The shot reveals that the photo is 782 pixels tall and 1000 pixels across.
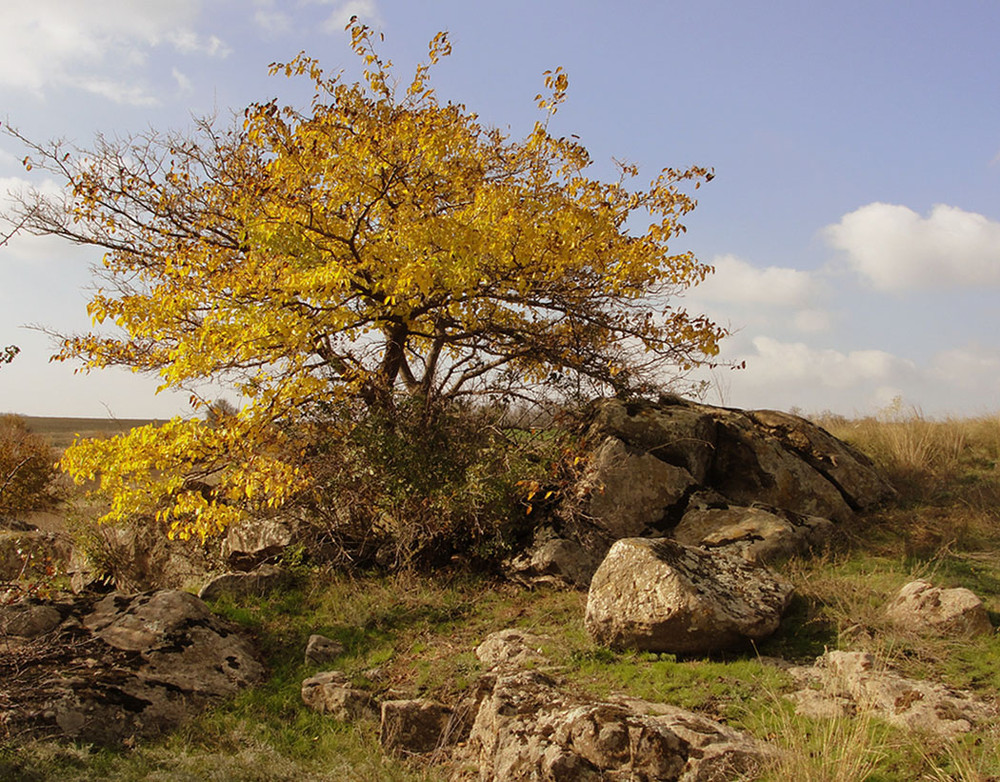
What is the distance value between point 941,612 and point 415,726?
511cm

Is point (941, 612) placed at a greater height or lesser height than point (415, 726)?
greater

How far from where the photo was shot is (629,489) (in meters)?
10.2

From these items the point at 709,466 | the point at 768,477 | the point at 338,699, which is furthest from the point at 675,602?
the point at 768,477

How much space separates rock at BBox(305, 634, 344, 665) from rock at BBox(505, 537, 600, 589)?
2476 mm

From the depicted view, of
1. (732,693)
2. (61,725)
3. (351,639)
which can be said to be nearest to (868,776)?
(732,693)

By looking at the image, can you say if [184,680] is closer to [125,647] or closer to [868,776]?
[125,647]

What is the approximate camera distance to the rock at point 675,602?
696 cm

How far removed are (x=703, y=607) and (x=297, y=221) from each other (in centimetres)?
667

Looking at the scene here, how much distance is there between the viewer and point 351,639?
8.55m

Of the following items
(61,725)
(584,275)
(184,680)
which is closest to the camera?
(61,725)

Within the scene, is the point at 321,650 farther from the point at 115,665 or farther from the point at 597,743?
the point at 597,743

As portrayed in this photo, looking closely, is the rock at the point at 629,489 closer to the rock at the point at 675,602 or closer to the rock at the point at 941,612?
the rock at the point at 675,602

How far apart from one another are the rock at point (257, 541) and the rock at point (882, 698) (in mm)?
7068

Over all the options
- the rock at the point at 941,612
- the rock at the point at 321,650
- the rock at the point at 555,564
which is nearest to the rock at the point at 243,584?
the rock at the point at 321,650
